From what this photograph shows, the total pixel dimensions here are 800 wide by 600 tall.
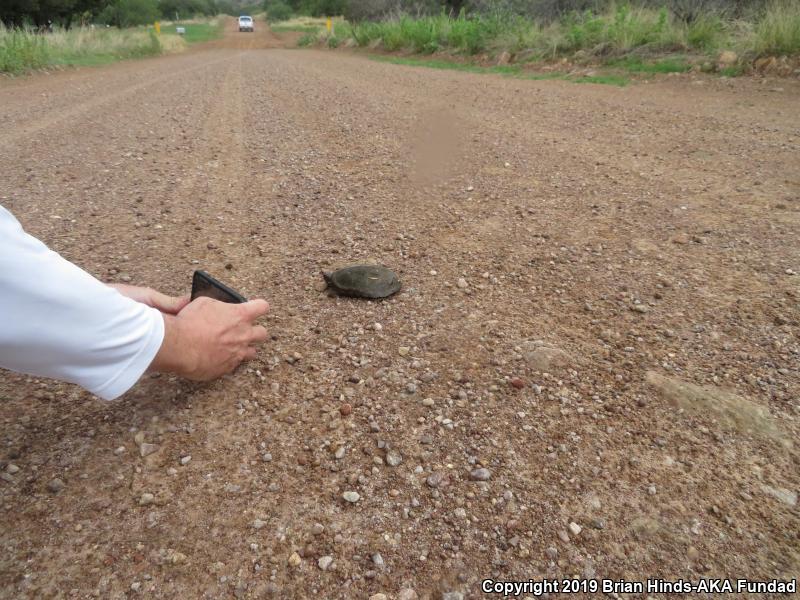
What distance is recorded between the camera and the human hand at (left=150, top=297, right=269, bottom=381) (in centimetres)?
136

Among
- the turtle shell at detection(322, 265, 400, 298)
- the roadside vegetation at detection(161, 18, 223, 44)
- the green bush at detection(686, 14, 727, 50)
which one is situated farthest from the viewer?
the roadside vegetation at detection(161, 18, 223, 44)

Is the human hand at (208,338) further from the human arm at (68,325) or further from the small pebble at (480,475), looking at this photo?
the small pebble at (480,475)

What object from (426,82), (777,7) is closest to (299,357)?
(426,82)

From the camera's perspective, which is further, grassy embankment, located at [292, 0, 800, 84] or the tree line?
the tree line

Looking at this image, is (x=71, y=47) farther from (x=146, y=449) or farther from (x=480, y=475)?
(x=480, y=475)

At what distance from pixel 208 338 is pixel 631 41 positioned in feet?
28.0

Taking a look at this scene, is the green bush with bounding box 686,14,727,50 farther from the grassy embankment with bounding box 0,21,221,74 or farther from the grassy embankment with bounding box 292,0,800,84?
the grassy embankment with bounding box 0,21,221,74

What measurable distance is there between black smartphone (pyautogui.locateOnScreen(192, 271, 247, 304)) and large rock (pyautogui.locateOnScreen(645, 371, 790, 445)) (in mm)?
A: 1341

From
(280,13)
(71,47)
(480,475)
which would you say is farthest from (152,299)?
(280,13)

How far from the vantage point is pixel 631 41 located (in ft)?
25.7

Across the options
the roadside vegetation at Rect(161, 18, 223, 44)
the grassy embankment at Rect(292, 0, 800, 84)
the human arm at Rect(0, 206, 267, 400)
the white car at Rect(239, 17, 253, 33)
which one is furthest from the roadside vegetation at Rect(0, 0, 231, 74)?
the human arm at Rect(0, 206, 267, 400)

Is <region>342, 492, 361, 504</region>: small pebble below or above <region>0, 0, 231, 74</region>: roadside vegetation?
below

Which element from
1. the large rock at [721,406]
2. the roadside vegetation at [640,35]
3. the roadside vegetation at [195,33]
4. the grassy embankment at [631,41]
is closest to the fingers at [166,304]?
the large rock at [721,406]

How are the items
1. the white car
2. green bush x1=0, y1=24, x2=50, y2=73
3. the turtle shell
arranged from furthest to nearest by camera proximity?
the white car → green bush x1=0, y1=24, x2=50, y2=73 → the turtle shell
